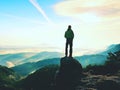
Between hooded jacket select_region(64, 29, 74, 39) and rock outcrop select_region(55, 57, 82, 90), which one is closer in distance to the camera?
rock outcrop select_region(55, 57, 82, 90)

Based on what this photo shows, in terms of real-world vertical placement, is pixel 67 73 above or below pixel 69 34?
below

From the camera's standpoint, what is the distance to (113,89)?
35.1 metres

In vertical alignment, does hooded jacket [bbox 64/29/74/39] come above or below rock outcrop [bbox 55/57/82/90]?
above

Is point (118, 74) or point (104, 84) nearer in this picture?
point (104, 84)

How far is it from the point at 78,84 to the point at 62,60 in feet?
16.6

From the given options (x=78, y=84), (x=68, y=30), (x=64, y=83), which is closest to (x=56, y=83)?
(x=64, y=83)

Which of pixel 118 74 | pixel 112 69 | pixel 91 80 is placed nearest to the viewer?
pixel 91 80

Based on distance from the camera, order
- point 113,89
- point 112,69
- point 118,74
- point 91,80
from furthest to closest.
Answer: point 112,69, point 118,74, point 91,80, point 113,89

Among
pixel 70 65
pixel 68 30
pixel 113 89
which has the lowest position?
pixel 113 89

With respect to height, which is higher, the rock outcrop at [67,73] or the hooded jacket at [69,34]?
the hooded jacket at [69,34]

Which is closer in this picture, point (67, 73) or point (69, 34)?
point (69, 34)

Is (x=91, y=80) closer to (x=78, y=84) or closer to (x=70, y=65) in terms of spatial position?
(x=78, y=84)

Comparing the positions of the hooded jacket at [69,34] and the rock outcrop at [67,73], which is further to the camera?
the hooded jacket at [69,34]

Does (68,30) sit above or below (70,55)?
above
